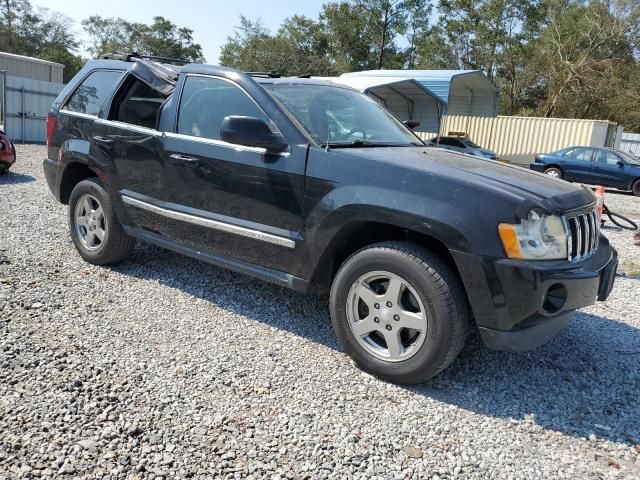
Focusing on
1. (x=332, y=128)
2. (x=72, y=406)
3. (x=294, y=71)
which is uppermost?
(x=294, y=71)

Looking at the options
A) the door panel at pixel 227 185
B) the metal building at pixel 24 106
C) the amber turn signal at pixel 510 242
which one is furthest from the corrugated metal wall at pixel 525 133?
the amber turn signal at pixel 510 242

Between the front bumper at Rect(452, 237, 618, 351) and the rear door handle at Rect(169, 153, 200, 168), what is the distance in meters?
2.07

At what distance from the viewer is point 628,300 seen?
16.9 ft

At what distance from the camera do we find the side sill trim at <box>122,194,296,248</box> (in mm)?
3647

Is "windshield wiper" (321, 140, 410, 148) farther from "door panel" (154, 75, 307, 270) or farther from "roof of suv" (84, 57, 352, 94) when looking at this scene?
"roof of suv" (84, 57, 352, 94)

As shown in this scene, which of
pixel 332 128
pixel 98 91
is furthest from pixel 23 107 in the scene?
pixel 332 128

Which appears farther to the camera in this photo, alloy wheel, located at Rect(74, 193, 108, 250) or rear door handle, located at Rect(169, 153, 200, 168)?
alloy wheel, located at Rect(74, 193, 108, 250)

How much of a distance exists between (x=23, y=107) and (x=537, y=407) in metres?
18.8

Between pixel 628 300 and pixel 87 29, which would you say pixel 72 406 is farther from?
pixel 87 29

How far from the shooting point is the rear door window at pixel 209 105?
3.95m

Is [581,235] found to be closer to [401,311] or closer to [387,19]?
[401,311]

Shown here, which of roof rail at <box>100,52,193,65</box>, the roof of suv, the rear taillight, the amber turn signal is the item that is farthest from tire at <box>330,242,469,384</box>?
the rear taillight

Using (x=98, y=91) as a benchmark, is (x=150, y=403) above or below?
below

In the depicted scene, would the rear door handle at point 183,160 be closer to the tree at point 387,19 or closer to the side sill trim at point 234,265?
the side sill trim at point 234,265
